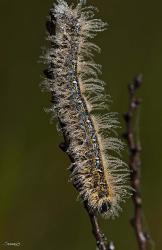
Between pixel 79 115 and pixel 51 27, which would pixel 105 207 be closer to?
pixel 79 115

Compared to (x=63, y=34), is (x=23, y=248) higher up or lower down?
lower down

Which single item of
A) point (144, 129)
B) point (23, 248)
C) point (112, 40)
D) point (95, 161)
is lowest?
point (23, 248)

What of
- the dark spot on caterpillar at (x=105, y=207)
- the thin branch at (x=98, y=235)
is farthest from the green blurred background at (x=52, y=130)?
the thin branch at (x=98, y=235)

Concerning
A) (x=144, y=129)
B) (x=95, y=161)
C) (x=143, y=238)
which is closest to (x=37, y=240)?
(x=144, y=129)

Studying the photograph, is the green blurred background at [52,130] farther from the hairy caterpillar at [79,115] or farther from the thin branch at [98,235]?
the thin branch at [98,235]

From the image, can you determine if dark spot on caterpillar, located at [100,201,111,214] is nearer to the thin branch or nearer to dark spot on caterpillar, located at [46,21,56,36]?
the thin branch

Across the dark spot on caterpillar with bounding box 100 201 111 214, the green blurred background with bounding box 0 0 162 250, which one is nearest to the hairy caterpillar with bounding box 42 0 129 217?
A: the dark spot on caterpillar with bounding box 100 201 111 214

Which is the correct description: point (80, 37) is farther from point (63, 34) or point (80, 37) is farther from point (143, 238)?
point (143, 238)
